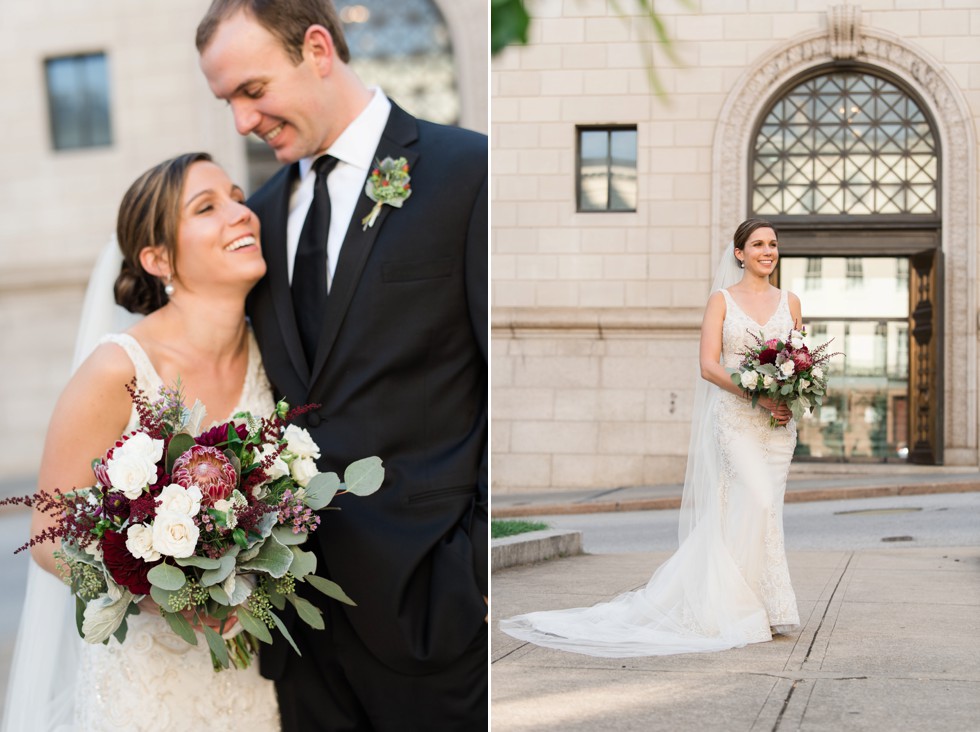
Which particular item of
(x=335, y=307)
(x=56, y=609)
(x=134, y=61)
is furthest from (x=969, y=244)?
(x=134, y=61)

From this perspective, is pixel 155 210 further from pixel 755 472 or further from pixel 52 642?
pixel 755 472

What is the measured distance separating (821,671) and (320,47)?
6.83 ft

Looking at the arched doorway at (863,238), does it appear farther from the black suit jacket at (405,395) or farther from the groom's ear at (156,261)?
the groom's ear at (156,261)

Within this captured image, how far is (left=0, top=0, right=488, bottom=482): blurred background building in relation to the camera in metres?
10.0

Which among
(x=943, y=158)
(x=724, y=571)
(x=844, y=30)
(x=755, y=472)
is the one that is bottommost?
(x=724, y=571)

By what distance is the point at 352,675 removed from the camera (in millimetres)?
2666

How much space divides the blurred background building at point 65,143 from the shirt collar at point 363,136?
7214 mm

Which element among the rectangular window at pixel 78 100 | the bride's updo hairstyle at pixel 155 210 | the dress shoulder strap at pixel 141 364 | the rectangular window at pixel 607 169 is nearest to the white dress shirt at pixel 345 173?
the bride's updo hairstyle at pixel 155 210

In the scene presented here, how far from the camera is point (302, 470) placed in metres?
2.41

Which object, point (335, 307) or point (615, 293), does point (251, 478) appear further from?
point (615, 293)

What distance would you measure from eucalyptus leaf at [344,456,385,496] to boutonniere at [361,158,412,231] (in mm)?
562

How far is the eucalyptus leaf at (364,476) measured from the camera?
2373mm

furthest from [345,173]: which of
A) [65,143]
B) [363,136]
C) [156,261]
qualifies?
[65,143]

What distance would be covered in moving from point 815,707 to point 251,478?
156 cm
